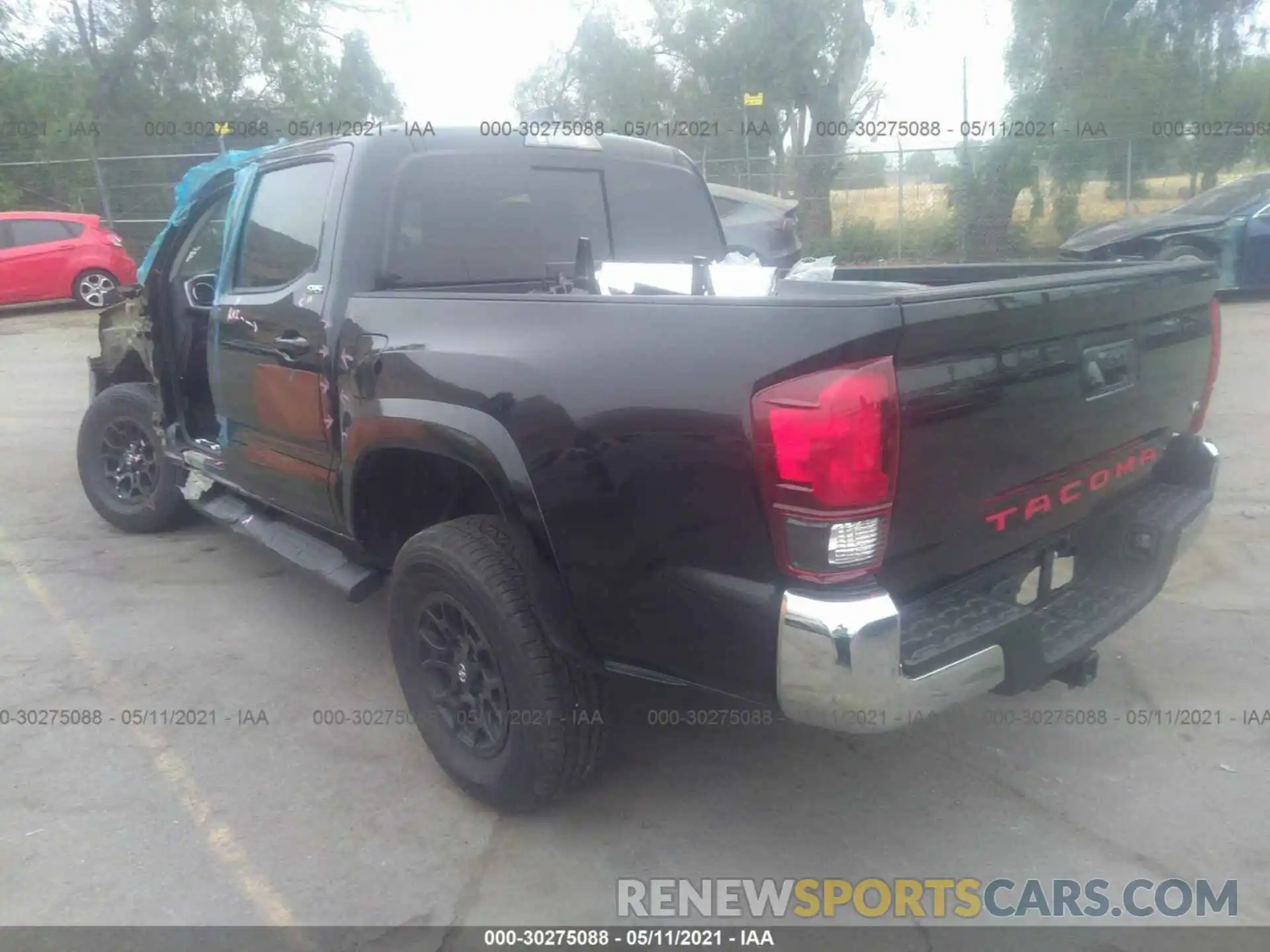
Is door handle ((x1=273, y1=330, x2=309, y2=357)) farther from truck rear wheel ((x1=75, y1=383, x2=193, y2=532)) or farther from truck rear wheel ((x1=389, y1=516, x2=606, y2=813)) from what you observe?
truck rear wheel ((x1=75, y1=383, x2=193, y2=532))

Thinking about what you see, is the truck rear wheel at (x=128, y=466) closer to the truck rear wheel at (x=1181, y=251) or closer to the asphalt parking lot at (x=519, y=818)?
the asphalt parking lot at (x=519, y=818)

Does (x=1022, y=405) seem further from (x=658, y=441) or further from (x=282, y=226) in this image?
(x=282, y=226)

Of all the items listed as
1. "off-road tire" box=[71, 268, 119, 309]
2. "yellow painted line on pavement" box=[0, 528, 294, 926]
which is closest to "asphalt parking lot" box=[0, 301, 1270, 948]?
"yellow painted line on pavement" box=[0, 528, 294, 926]

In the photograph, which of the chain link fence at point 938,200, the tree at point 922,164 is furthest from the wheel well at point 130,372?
the tree at point 922,164

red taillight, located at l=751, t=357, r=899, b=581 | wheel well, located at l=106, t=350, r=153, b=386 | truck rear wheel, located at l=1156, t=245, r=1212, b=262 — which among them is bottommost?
truck rear wheel, located at l=1156, t=245, r=1212, b=262

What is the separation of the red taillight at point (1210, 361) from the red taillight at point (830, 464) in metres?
1.81

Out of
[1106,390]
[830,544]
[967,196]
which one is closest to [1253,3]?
[967,196]

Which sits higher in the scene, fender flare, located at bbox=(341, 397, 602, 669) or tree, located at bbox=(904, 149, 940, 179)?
tree, located at bbox=(904, 149, 940, 179)

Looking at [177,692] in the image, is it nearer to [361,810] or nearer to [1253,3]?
[361,810]

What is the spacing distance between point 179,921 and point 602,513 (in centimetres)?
154

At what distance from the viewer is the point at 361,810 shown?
3117 millimetres

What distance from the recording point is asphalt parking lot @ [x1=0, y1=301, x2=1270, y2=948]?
2.77 meters

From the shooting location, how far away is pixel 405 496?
3.48 meters

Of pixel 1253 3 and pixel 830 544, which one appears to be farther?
pixel 1253 3
